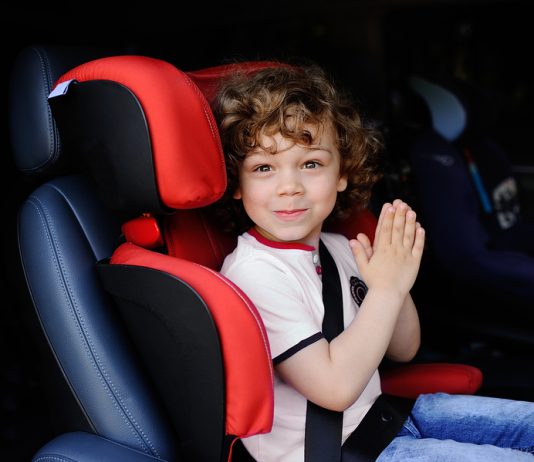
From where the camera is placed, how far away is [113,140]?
110cm

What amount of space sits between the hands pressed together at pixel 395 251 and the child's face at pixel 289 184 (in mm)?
107

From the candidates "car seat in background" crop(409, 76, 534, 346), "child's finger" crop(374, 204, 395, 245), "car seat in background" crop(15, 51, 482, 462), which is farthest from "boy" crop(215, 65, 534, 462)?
"car seat in background" crop(409, 76, 534, 346)

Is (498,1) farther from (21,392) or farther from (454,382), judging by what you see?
(21,392)

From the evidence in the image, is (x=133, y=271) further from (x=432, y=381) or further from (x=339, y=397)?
(x=432, y=381)

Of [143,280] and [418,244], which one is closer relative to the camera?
Result: [143,280]

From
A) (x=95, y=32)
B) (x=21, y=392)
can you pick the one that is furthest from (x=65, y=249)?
(x=95, y=32)

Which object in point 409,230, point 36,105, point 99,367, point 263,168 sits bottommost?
point 99,367

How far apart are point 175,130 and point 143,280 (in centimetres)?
26

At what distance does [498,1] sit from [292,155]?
2.54 m

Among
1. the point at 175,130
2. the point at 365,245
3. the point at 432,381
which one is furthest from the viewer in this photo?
the point at 432,381

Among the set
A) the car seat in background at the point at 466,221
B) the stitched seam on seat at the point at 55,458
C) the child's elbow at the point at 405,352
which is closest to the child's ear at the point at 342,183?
the child's elbow at the point at 405,352

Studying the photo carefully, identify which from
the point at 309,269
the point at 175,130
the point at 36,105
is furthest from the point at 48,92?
the point at 309,269

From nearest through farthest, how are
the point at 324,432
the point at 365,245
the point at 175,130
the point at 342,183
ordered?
1. the point at 175,130
2. the point at 324,432
3. the point at 365,245
4. the point at 342,183

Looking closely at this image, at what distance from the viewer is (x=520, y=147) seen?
5.24 meters
